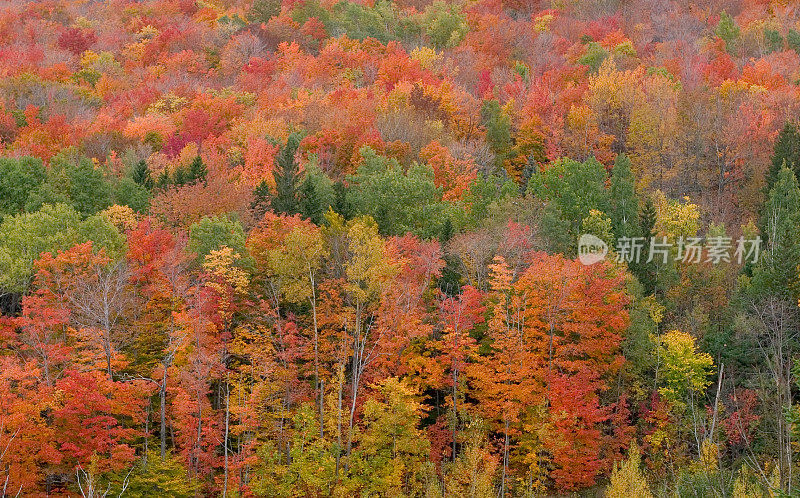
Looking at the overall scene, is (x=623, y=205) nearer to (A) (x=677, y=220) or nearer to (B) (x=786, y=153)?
(A) (x=677, y=220)

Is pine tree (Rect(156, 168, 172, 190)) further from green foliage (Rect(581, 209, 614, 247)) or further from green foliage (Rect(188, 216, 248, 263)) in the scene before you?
green foliage (Rect(581, 209, 614, 247))

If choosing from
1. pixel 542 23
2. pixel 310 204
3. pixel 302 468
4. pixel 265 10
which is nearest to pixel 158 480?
pixel 302 468

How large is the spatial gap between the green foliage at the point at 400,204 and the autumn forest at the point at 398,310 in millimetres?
160

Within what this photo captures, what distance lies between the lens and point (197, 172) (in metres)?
63.8

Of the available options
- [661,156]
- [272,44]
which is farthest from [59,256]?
[272,44]

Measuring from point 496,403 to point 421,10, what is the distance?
90.2m

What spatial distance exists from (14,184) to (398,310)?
2586 centimetres

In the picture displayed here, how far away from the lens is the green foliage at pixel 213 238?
5269 centimetres

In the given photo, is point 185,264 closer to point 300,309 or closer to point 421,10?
point 300,309

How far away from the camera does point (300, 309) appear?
52.5 m

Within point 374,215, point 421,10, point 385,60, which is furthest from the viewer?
point 421,10

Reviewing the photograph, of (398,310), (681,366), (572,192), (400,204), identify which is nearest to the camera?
(398,310)

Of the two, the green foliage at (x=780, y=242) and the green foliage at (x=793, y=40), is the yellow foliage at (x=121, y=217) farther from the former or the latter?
the green foliage at (x=793, y=40)

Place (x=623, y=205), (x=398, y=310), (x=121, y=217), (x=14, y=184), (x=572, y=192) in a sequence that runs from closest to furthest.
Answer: (x=398, y=310) < (x=121, y=217) < (x=14, y=184) < (x=572, y=192) < (x=623, y=205)
